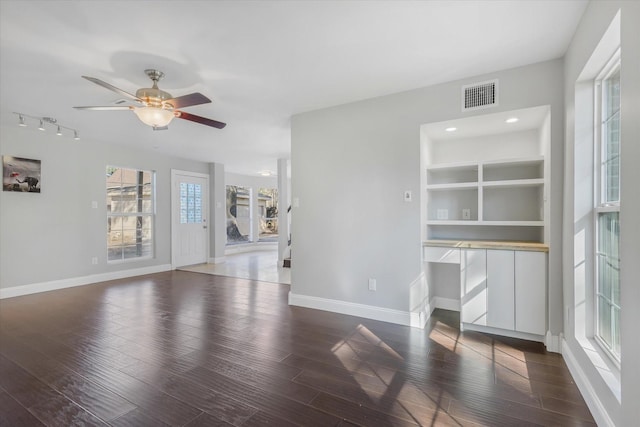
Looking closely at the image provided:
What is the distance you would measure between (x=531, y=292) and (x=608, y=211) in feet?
3.46

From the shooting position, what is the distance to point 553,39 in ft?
7.51

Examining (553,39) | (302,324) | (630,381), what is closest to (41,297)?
(302,324)

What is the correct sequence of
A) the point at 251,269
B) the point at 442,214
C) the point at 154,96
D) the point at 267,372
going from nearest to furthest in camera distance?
the point at 267,372
the point at 154,96
the point at 442,214
the point at 251,269

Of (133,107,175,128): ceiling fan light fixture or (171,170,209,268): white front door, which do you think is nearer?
(133,107,175,128): ceiling fan light fixture

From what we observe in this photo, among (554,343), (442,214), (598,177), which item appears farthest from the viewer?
(442,214)

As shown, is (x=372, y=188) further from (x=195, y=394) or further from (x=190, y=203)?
(x=190, y=203)

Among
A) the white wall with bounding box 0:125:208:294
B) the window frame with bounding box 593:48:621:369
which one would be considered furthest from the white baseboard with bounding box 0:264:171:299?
the window frame with bounding box 593:48:621:369

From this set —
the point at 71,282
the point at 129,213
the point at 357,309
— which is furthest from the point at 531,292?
the point at 129,213

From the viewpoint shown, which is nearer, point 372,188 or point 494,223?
point 494,223

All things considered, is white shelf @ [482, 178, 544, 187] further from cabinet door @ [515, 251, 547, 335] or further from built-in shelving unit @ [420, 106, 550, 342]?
cabinet door @ [515, 251, 547, 335]

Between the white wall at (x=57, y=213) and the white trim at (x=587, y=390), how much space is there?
6.59 m

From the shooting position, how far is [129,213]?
5.95m

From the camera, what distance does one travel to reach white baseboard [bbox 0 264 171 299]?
4.41 m

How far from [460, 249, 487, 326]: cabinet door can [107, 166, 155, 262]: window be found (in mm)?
5966
